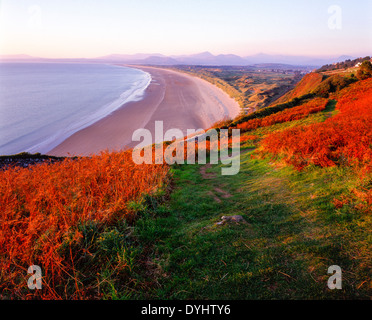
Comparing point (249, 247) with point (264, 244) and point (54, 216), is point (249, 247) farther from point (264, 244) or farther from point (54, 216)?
point (54, 216)

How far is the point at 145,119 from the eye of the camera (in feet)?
Answer: 110

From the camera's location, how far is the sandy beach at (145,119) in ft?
78.3

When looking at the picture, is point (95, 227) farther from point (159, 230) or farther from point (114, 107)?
point (114, 107)

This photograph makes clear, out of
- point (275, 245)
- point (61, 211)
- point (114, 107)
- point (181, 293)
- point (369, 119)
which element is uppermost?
point (114, 107)

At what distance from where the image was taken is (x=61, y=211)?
4078 millimetres

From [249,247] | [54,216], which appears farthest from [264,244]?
[54,216]

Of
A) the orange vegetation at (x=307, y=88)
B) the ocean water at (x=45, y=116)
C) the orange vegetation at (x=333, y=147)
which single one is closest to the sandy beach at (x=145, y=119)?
the ocean water at (x=45, y=116)

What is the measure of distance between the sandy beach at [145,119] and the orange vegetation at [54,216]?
50.4 feet

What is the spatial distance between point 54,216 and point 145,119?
101 feet

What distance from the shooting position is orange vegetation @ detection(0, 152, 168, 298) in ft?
9.88

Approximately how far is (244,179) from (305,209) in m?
3.01

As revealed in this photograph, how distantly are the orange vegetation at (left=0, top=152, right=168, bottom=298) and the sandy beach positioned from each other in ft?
50.4
